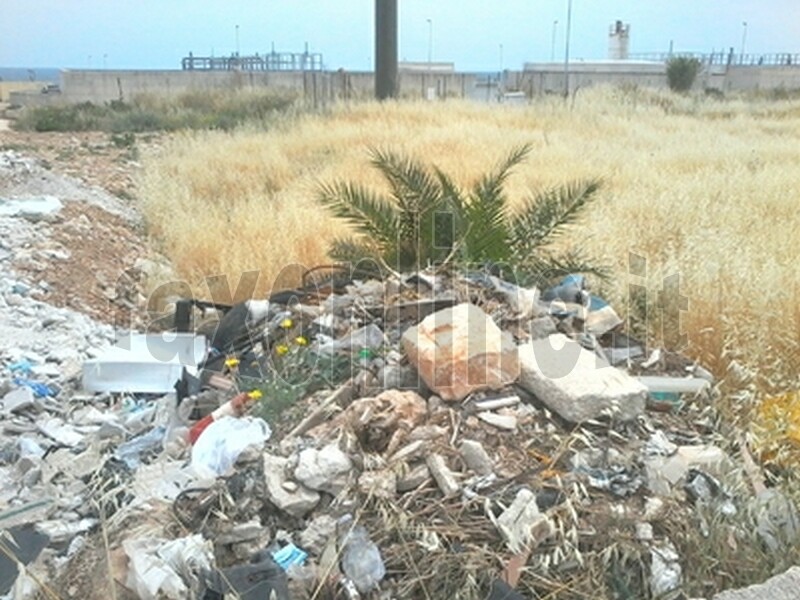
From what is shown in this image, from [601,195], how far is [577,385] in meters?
5.69

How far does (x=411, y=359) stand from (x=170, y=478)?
1135 mm

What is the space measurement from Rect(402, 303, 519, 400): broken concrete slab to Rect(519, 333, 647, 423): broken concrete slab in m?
0.10

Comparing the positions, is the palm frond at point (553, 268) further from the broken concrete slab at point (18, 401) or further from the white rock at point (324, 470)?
the broken concrete slab at point (18, 401)

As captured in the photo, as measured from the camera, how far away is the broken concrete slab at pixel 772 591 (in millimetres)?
2139

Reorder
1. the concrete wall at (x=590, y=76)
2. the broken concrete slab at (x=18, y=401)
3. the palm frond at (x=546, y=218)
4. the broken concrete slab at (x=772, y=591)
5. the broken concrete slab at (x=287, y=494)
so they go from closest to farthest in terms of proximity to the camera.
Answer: the broken concrete slab at (x=772, y=591)
the broken concrete slab at (x=287, y=494)
the broken concrete slab at (x=18, y=401)
the palm frond at (x=546, y=218)
the concrete wall at (x=590, y=76)

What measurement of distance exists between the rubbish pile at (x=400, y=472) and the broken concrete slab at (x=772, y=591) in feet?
0.75

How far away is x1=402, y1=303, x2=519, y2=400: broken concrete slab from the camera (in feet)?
10.1

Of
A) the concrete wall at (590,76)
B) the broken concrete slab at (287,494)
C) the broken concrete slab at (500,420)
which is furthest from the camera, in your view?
the concrete wall at (590,76)

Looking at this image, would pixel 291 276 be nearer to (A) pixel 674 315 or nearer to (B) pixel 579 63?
(A) pixel 674 315

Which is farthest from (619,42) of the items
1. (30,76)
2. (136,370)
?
(136,370)

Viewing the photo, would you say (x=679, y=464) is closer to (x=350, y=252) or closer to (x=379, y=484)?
(x=379, y=484)

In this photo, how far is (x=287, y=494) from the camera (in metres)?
2.57

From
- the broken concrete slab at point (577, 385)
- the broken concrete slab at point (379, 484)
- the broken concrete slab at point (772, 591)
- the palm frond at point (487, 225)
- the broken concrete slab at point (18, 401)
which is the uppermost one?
the palm frond at point (487, 225)

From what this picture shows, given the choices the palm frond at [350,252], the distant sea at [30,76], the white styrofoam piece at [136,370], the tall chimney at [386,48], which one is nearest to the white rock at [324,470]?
the white styrofoam piece at [136,370]
